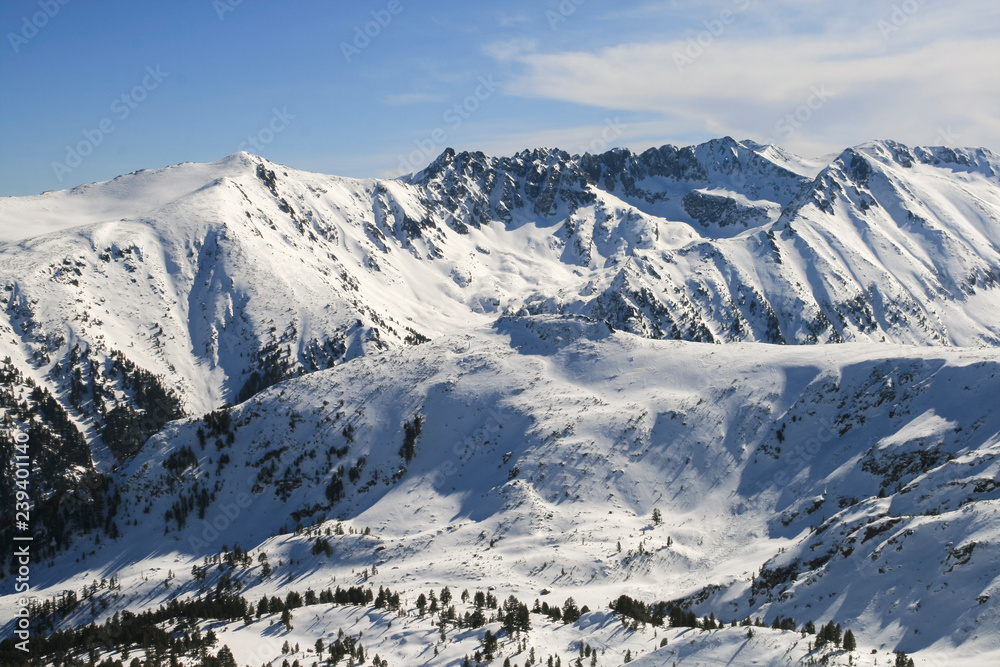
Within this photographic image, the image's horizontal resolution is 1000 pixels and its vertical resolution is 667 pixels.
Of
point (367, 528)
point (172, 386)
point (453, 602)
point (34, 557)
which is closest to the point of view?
point (453, 602)

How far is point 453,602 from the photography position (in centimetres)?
6844

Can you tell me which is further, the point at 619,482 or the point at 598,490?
the point at 619,482

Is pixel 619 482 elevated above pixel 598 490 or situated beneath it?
elevated above

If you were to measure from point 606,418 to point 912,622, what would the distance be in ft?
184

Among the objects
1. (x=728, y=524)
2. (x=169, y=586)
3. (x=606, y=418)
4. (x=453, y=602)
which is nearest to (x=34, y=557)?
(x=169, y=586)

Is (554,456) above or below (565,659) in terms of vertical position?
above

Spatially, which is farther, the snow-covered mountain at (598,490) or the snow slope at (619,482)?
the snow slope at (619,482)

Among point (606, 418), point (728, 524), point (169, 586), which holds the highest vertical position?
point (606, 418)

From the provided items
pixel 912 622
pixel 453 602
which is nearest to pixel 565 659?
pixel 453 602

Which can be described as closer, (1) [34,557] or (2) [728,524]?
(2) [728,524]

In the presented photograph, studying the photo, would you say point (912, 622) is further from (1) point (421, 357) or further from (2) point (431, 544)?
(1) point (421, 357)

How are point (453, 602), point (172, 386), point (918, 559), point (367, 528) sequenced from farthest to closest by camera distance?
1. point (172, 386)
2. point (367, 528)
3. point (453, 602)
4. point (918, 559)

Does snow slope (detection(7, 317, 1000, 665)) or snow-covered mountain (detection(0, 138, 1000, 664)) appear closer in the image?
snow-covered mountain (detection(0, 138, 1000, 664))

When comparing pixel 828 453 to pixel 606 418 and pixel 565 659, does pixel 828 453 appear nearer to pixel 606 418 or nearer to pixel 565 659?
pixel 606 418
